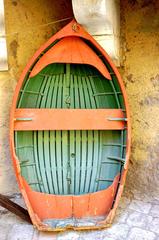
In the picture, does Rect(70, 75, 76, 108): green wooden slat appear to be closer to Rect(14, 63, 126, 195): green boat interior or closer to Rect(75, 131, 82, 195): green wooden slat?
Rect(14, 63, 126, 195): green boat interior

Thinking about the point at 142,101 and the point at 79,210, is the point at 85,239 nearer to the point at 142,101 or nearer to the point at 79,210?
the point at 79,210

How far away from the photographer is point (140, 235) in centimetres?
256

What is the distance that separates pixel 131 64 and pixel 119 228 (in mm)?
1657

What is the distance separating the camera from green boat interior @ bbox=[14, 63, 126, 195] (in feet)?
9.88

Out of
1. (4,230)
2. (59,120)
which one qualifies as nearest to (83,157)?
(59,120)

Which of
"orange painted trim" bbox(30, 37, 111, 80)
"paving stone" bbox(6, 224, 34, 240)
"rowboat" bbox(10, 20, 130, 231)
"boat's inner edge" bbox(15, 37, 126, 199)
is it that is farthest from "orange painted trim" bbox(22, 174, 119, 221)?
"orange painted trim" bbox(30, 37, 111, 80)

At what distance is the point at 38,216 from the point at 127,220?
77 cm

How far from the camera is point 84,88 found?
3.27 metres

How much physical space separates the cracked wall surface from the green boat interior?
0.37 m

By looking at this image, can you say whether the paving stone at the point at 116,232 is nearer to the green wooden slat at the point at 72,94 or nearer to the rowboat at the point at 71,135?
the rowboat at the point at 71,135

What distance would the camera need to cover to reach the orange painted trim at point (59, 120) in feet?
9.38

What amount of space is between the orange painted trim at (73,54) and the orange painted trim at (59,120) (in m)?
0.36

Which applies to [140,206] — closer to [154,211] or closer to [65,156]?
[154,211]

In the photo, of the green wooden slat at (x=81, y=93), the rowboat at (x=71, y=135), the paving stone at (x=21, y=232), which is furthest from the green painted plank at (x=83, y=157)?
the paving stone at (x=21, y=232)
